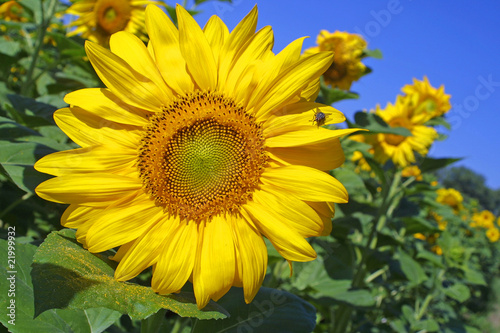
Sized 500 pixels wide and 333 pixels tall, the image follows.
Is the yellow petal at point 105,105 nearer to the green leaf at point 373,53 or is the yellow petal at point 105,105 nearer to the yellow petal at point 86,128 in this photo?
the yellow petal at point 86,128

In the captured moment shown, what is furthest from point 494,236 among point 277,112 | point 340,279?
point 277,112

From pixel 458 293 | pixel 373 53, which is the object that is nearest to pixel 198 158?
pixel 373 53

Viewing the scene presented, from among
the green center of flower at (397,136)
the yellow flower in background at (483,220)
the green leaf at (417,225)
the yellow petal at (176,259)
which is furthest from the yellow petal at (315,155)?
the yellow flower in background at (483,220)

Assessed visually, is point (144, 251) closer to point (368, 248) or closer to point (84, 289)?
point (84, 289)

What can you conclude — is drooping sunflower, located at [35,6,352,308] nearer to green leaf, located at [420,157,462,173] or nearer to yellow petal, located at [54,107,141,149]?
yellow petal, located at [54,107,141,149]

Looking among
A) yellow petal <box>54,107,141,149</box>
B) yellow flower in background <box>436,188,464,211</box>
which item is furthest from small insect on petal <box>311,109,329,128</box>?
yellow flower in background <box>436,188,464,211</box>
